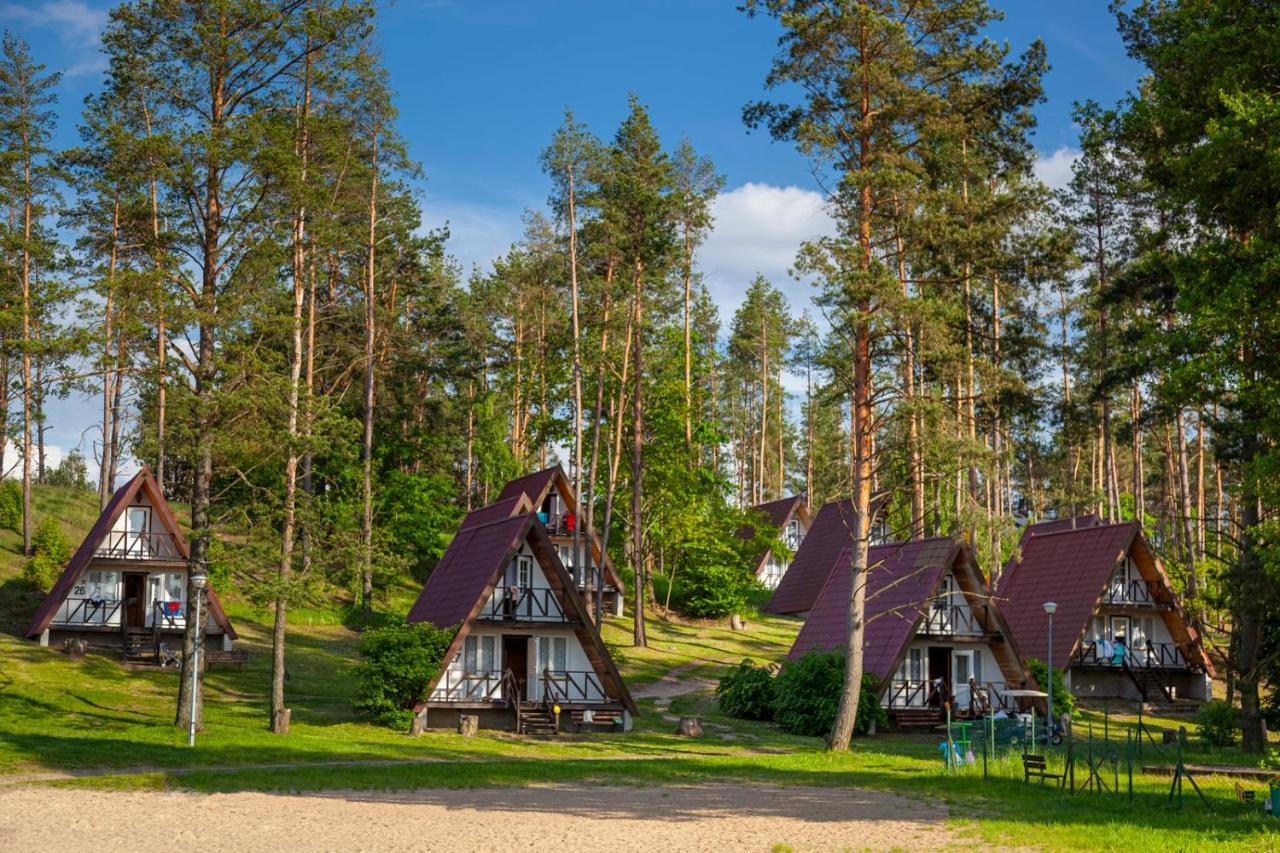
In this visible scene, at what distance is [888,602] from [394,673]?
1302cm

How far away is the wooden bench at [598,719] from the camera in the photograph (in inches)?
1248

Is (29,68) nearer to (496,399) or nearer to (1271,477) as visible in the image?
(496,399)

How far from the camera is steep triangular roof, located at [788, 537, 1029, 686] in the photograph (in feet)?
108

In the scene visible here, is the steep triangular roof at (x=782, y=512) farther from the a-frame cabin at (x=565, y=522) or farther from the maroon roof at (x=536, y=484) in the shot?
the maroon roof at (x=536, y=484)

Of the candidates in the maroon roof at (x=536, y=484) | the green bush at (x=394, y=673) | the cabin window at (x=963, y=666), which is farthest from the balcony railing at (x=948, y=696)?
the maroon roof at (x=536, y=484)

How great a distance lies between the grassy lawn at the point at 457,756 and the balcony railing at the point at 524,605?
2996mm

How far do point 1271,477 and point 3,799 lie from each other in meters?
19.4

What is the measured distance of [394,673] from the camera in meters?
29.7

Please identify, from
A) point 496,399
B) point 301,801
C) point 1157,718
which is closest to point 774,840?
point 301,801

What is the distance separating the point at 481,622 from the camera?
3150 cm

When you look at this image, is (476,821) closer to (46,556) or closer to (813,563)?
(46,556)

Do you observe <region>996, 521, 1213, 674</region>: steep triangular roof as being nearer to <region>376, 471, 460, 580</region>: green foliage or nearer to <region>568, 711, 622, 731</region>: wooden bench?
<region>568, 711, 622, 731</region>: wooden bench

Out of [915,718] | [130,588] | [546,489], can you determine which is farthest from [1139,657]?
[130,588]

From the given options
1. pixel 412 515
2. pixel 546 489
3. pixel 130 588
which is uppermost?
pixel 546 489
